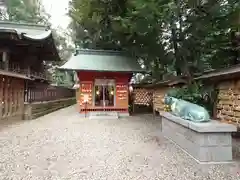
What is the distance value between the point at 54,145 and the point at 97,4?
273 inches

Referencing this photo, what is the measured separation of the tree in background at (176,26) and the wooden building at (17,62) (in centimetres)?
323

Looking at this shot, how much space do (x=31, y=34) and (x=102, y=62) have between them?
4.99 meters

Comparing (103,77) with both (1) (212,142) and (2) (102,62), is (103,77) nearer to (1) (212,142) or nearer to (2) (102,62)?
(2) (102,62)

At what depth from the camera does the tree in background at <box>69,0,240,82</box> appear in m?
7.38

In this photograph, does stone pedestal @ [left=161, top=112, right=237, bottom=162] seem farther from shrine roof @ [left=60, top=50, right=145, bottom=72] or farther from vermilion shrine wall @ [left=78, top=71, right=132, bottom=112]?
vermilion shrine wall @ [left=78, top=71, right=132, bottom=112]

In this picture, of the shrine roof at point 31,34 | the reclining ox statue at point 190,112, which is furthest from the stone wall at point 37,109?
the reclining ox statue at point 190,112

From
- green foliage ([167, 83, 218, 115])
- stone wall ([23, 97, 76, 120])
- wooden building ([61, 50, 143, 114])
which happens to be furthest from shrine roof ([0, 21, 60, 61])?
green foliage ([167, 83, 218, 115])

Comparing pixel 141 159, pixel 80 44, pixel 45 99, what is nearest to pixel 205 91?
pixel 141 159

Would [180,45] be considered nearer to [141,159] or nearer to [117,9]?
[117,9]

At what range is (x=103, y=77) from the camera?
1250 centimetres

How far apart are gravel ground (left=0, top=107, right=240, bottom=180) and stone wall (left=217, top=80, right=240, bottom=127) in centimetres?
222

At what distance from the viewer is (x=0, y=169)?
150 inches

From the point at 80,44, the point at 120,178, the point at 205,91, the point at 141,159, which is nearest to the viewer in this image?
the point at 120,178

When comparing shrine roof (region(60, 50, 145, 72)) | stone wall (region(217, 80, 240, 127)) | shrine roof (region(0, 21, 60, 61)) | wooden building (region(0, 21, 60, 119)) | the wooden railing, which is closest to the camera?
stone wall (region(217, 80, 240, 127))
